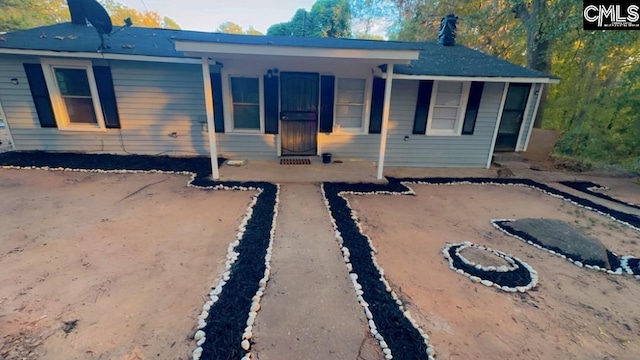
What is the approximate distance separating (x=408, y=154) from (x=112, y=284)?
21.1 ft

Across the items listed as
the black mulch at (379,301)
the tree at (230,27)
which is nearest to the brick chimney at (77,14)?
the black mulch at (379,301)

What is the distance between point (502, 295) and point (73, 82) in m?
8.54

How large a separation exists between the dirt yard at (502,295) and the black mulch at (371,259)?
166mm

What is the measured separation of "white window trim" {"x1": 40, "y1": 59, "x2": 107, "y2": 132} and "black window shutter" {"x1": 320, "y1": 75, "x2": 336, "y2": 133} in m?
4.94

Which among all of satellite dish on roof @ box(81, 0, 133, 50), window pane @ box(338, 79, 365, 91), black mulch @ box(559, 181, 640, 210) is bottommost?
black mulch @ box(559, 181, 640, 210)

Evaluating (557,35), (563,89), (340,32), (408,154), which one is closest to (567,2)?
(557,35)

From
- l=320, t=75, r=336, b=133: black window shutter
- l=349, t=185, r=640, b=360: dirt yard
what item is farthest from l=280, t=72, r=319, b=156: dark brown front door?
l=349, t=185, r=640, b=360: dirt yard

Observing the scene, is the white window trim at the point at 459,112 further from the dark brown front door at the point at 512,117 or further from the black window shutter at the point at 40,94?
the black window shutter at the point at 40,94

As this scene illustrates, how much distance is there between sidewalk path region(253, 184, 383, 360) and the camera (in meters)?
2.04

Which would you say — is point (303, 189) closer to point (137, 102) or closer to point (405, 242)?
point (405, 242)

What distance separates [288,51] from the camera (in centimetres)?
448

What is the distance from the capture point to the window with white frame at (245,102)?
6.25 m

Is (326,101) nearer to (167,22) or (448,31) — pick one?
(448,31)

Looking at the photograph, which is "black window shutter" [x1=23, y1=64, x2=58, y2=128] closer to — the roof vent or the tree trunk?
the roof vent
